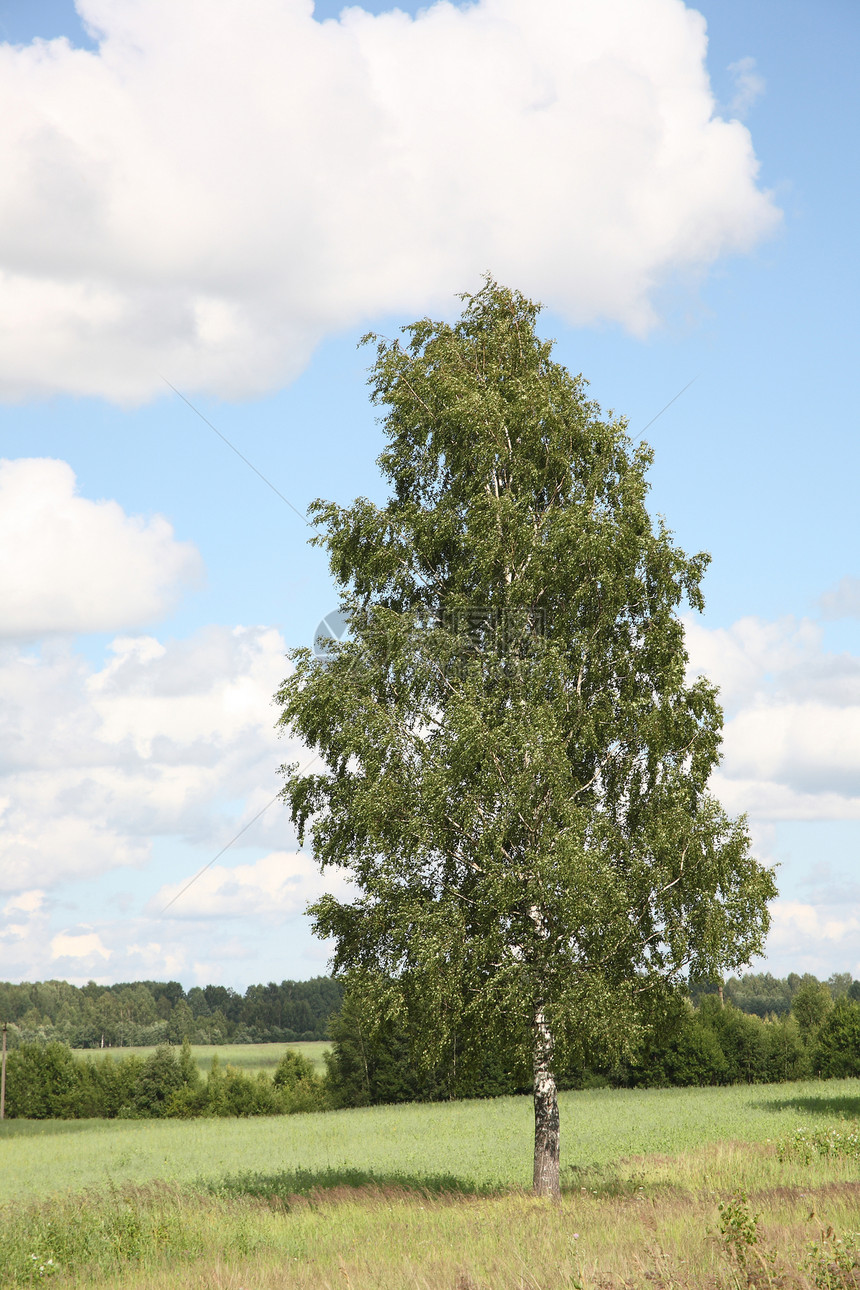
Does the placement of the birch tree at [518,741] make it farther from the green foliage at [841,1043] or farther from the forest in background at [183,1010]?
the forest in background at [183,1010]

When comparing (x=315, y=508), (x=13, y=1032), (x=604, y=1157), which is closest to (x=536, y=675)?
(x=315, y=508)

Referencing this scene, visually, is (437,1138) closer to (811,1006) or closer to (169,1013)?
(811,1006)

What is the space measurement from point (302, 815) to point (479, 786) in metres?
4.34

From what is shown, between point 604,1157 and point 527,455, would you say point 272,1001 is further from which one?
point 527,455

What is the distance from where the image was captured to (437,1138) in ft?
124

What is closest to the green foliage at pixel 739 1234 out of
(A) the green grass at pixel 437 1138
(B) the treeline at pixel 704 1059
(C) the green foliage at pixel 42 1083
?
(A) the green grass at pixel 437 1138

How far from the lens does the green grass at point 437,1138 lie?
29.3 m

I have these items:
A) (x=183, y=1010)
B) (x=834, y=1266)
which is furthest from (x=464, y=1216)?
A: (x=183, y=1010)

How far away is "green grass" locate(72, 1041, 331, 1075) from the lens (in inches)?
→ 4776

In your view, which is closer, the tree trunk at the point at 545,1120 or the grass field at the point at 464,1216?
the grass field at the point at 464,1216

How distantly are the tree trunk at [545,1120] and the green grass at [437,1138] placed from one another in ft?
14.8

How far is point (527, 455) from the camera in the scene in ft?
65.8

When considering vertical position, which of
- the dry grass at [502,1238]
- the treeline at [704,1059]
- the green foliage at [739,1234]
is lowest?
the treeline at [704,1059]

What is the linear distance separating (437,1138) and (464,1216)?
2461 centimetres
